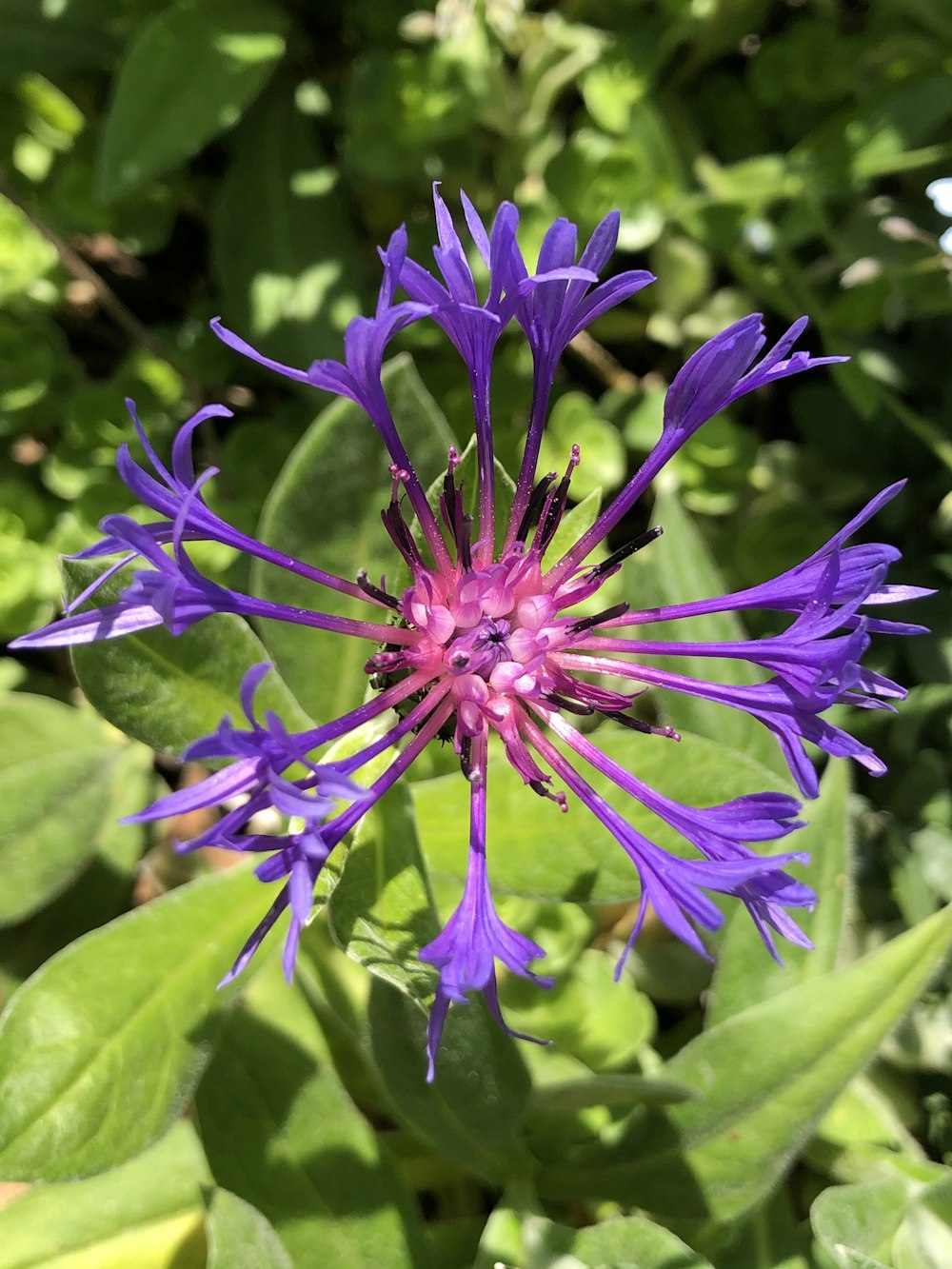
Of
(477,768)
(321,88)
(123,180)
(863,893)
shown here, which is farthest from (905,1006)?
(321,88)

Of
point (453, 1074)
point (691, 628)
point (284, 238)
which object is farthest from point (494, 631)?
point (284, 238)

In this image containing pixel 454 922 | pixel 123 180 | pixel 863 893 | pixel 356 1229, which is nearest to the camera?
pixel 454 922

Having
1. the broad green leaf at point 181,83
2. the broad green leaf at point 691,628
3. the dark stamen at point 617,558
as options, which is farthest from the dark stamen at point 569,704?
the broad green leaf at point 181,83

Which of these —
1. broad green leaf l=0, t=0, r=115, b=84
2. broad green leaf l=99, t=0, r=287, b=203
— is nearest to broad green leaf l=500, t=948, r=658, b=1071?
broad green leaf l=99, t=0, r=287, b=203

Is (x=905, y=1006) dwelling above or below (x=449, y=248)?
below

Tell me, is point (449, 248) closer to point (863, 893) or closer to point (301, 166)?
point (301, 166)

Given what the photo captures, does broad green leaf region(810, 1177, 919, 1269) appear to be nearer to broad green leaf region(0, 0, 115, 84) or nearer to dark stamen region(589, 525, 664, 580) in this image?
dark stamen region(589, 525, 664, 580)
